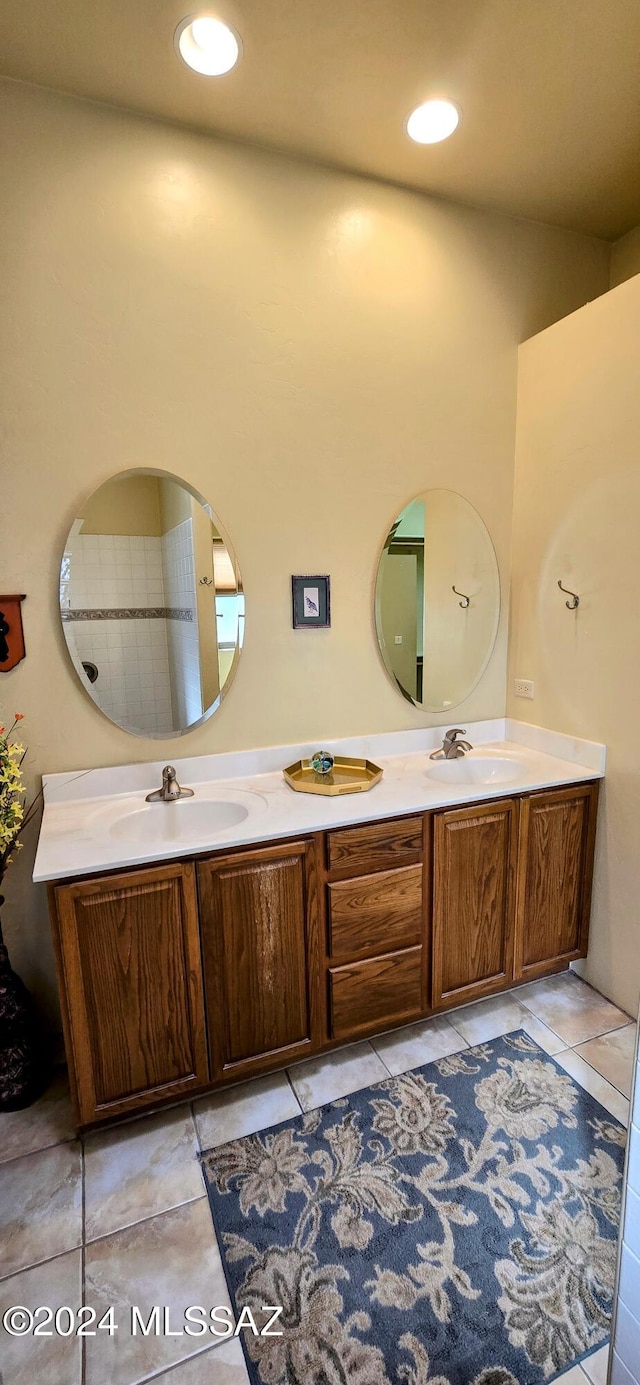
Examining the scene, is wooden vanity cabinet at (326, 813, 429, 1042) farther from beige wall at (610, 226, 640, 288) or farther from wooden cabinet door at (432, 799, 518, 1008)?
beige wall at (610, 226, 640, 288)

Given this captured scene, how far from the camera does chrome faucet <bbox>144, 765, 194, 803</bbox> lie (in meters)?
1.88

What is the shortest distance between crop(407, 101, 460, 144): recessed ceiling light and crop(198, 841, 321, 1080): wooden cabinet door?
221cm

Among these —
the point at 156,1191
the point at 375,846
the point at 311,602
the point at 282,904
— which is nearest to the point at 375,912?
the point at 375,846

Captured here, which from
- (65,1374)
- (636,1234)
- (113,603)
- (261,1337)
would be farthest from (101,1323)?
(113,603)

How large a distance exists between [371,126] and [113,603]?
1.68 metres

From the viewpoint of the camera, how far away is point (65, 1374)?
113 cm

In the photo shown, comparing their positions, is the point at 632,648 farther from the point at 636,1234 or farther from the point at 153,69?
the point at 153,69

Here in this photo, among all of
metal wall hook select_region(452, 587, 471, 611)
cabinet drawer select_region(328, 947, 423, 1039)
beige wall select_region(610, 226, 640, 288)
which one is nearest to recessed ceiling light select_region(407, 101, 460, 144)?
beige wall select_region(610, 226, 640, 288)

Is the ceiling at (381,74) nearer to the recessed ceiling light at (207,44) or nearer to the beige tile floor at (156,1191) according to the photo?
the recessed ceiling light at (207,44)

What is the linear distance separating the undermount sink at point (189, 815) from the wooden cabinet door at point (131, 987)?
1.02 feet

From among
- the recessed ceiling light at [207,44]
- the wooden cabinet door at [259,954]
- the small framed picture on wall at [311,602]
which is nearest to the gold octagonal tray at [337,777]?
the wooden cabinet door at [259,954]

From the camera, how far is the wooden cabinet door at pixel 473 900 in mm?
1913

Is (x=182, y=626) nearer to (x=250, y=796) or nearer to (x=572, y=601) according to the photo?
(x=250, y=796)

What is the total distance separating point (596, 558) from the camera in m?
2.10
